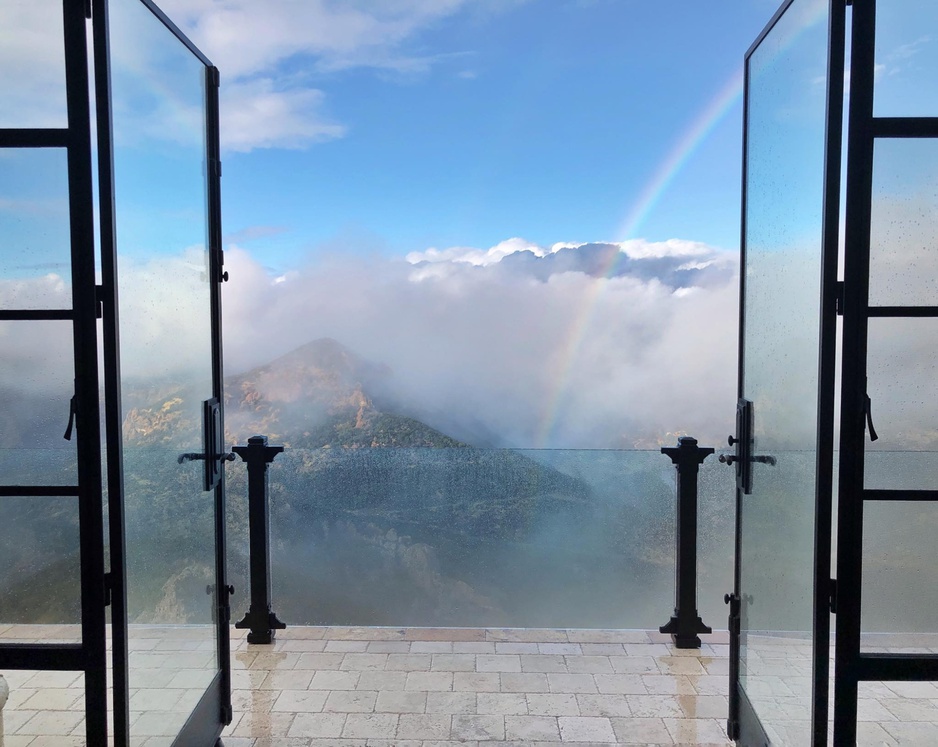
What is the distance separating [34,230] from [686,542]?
8.96ft

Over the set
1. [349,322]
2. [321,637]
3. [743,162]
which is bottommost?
[321,637]

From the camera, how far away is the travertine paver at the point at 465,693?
5.34ft

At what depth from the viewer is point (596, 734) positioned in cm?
229

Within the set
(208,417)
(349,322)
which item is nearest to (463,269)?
(349,322)

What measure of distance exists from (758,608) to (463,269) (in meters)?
4.58

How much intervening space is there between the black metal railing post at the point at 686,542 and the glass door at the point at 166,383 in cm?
193

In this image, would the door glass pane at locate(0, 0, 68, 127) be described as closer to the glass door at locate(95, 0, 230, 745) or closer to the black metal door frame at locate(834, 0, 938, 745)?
the glass door at locate(95, 0, 230, 745)

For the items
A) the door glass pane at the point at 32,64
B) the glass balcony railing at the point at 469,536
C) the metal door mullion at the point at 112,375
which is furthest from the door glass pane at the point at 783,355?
the door glass pane at the point at 32,64

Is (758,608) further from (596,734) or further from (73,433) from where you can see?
(73,433)

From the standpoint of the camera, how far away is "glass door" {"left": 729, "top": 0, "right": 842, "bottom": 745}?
164 cm

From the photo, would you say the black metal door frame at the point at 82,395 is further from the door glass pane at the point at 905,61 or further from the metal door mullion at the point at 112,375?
the door glass pane at the point at 905,61

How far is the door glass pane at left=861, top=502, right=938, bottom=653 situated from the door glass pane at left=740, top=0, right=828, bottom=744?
131 mm

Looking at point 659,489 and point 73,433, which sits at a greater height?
point 73,433

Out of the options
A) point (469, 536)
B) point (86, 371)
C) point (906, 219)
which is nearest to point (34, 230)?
point (86, 371)
